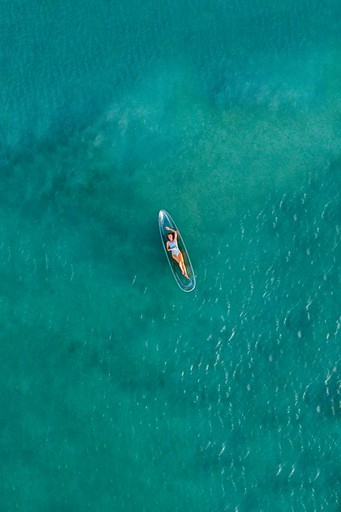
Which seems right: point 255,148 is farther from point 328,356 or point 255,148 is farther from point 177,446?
point 177,446

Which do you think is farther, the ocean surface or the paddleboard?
the paddleboard

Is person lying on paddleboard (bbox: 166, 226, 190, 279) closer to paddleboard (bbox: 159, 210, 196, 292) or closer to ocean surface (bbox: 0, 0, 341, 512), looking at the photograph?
paddleboard (bbox: 159, 210, 196, 292)

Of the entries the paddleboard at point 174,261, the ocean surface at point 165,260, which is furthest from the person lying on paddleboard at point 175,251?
the ocean surface at point 165,260

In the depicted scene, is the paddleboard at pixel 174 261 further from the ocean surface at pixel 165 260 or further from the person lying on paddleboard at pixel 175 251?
the ocean surface at pixel 165 260

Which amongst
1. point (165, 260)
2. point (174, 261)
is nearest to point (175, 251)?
point (174, 261)

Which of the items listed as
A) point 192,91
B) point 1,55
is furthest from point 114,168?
point 1,55

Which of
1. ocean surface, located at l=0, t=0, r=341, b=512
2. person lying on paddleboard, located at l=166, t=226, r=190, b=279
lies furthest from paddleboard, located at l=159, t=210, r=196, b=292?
ocean surface, located at l=0, t=0, r=341, b=512

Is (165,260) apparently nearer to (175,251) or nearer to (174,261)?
(174,261)
